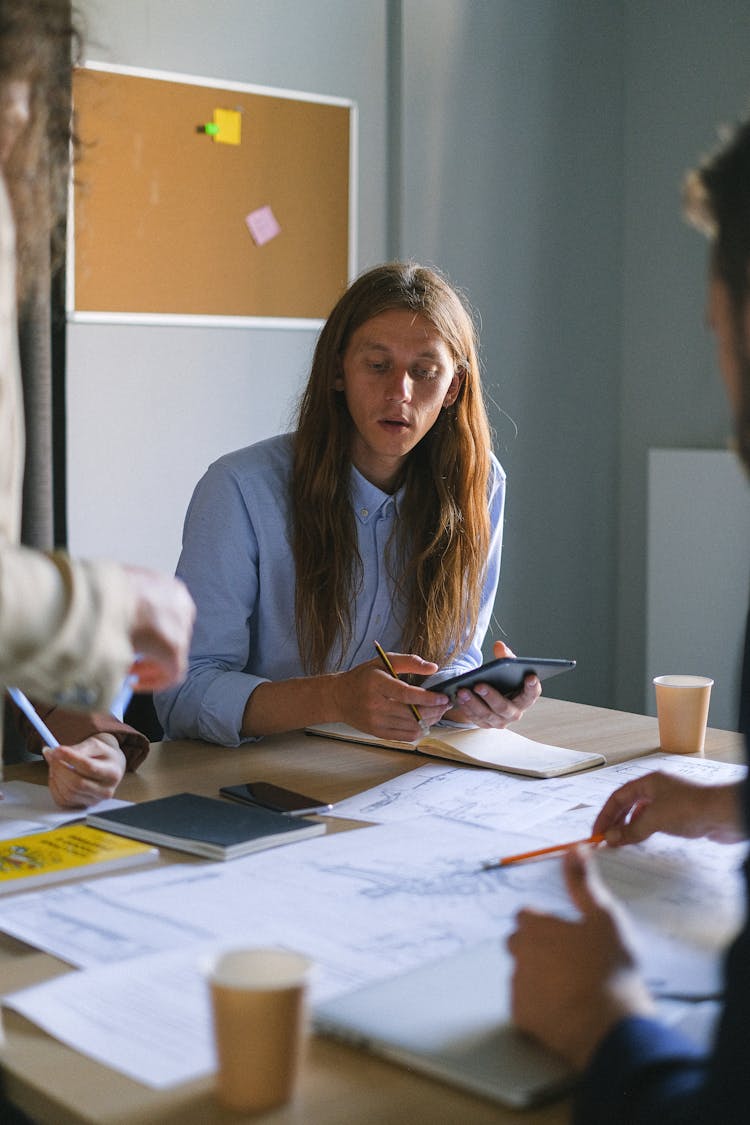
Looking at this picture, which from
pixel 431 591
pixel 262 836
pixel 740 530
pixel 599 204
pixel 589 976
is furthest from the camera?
pixel 599 204

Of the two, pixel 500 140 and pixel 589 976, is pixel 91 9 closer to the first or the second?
pixel 500 140

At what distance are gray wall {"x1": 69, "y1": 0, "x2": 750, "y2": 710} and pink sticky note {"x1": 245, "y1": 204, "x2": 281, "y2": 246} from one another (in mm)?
236

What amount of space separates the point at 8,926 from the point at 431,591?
1.12 metres

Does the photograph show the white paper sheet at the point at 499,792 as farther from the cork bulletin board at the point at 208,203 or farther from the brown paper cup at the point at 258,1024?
the cork bulletin board at the point at 208,203

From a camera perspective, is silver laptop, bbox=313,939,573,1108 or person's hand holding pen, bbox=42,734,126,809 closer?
silver laptop, bbox=313,939,573,1108

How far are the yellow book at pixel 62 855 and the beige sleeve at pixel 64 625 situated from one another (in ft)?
1.10

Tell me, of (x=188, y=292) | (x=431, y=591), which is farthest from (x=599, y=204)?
(x=431, y=591)

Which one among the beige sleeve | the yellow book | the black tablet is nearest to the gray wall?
the black tablet

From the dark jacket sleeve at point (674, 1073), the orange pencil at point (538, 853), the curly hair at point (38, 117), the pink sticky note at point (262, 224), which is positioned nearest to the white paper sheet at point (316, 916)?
the orange pencil at point (538, 853)

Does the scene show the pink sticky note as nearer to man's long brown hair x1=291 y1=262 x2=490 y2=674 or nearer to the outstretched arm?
man's long brown hair x1=291 y1=262 x2=490 y2=674

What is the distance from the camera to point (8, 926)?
3.75 ft

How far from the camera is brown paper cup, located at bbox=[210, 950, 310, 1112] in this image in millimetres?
806

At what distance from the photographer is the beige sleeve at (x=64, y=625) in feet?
3.00

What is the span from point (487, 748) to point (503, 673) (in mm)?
106
